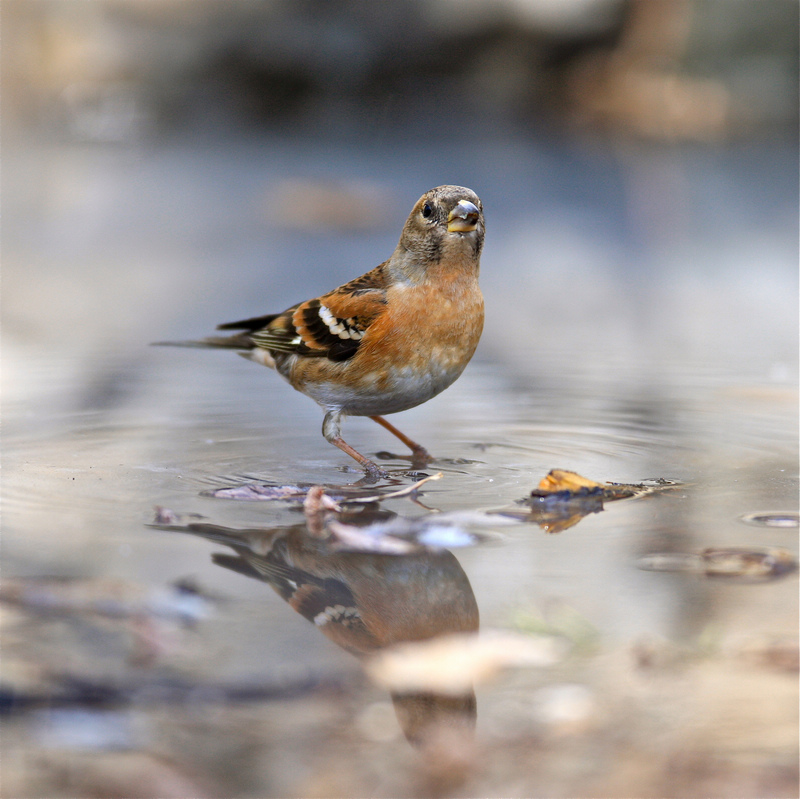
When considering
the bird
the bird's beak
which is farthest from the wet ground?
the bird's beak

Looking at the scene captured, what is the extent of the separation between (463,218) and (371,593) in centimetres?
224

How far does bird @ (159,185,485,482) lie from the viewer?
4.65 meters

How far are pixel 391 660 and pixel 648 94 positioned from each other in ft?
66.1

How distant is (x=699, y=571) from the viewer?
3088mm

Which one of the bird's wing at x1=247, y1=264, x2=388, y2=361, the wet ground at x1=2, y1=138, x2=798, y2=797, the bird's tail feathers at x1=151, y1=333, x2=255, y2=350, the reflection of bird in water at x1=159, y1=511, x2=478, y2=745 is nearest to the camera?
the wet ground at x1=2, y1=138, x2=798, y2=797

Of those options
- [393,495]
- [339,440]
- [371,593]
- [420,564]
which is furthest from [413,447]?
[371,593]

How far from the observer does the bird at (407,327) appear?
15.3 feet

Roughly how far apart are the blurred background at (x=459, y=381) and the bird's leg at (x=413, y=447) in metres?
0.10

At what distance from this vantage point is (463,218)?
4.70 m

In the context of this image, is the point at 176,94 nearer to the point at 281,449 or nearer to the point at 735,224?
→ the point at 735,224

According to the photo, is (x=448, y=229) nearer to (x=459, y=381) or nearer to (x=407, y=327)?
(x=407, y=327)

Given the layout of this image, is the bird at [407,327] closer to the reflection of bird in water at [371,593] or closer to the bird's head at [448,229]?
the bird's head at [448,229]

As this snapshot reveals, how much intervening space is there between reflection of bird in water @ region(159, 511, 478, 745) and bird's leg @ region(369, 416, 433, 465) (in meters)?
1.23

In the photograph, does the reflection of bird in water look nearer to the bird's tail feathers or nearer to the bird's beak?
the bird's beak
